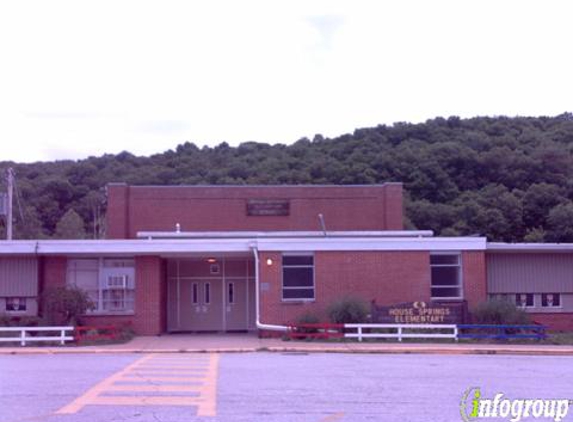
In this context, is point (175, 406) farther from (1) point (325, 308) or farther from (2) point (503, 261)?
(2) point (503, 261)

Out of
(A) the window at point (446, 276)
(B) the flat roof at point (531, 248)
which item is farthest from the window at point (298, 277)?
(B) the flat roof at point (531, 248)

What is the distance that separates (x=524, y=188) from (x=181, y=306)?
47.4 meters

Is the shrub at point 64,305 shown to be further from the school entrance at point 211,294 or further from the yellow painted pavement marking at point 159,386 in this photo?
the yellow painted pavement marking at point 159,386

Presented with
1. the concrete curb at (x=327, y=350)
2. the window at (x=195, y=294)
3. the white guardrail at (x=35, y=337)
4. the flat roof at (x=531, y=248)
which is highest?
the flat roof at (x=531, y=248)

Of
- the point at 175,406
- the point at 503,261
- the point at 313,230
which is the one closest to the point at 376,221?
the point at 313,230

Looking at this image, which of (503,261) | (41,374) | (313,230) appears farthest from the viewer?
(313,230)

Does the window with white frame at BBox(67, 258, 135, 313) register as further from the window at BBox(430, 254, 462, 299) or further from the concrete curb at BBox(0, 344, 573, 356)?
the window at BBox(430, 254, 462, 299)

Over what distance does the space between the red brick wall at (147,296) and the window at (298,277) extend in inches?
191

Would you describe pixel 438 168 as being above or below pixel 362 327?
above

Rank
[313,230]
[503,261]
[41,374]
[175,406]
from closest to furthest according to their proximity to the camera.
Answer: [175,406] < [41,374] < [503,261] < [313,230]

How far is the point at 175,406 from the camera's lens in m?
13.3

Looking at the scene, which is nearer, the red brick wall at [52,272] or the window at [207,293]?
the red brick wall at [52,272]

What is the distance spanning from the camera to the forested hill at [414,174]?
68.8 meters

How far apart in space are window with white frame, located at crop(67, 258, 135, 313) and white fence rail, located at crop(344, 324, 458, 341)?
877cm
